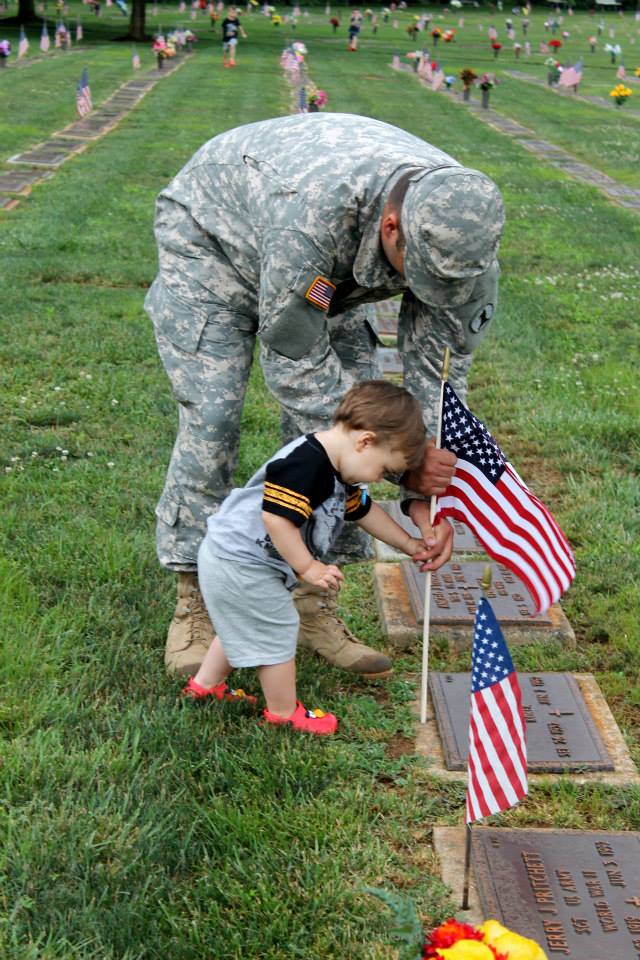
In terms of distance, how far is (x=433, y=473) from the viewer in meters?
2.98

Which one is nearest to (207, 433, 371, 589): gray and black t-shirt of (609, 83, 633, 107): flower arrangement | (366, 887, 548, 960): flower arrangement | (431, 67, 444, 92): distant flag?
(366, 887, 548, 960): flower arrangement

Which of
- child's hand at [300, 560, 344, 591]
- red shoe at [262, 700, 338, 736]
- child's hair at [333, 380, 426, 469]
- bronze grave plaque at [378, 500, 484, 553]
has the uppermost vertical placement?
child's hair at [333, 380, 426, 469]

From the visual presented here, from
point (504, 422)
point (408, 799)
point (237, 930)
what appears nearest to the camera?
point (237, 930)

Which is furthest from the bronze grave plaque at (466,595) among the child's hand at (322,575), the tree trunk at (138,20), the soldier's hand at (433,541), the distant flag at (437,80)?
the tree trunk at (138,20)

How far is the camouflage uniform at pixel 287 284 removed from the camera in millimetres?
2719

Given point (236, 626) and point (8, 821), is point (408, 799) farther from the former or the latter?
point (8, 821)

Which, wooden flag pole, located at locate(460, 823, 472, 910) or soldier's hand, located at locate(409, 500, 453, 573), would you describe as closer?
wooden flag pole, located at locate(460, 823, 472, 910)

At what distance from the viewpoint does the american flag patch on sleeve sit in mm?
2744

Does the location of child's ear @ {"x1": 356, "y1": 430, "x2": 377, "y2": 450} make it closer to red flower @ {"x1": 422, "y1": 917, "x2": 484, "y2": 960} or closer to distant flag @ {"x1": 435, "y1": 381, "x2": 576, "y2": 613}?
distant flag @ {"x1": 435, "y1": 381, "x2": 576, "y2": 613}

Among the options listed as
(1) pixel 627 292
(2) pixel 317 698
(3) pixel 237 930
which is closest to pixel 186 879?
(3) pixel 237 930

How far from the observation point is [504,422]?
543 centimetres

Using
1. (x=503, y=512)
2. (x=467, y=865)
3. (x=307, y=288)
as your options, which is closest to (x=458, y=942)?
(x=467, y=865)

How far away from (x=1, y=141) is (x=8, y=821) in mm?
12681

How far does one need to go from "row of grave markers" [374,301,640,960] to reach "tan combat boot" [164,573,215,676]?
2.06 feet
